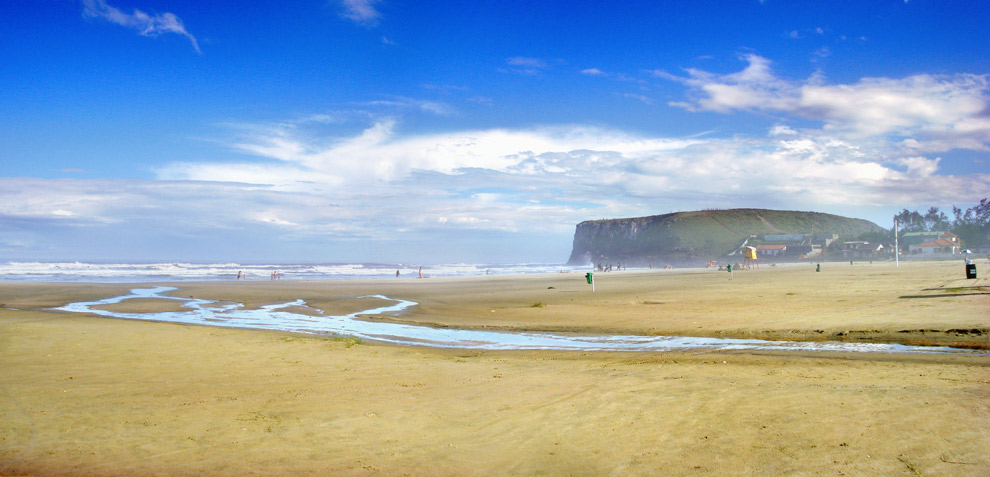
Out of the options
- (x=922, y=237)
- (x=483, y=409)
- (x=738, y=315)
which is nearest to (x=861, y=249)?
(x=922, y=237)

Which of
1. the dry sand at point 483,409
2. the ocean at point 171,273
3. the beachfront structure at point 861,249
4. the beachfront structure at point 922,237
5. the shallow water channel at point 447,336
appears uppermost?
the beachfront structure at point 922,237

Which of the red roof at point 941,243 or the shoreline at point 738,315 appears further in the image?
the red roof at point 941,243

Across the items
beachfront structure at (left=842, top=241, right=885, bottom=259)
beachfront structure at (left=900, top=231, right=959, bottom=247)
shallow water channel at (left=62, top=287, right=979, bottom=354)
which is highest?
beachfront structure at (left=900, top=231, right=959, bottom=247)

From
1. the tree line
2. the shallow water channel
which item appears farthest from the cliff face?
the shallow water channel

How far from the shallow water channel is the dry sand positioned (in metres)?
1.16

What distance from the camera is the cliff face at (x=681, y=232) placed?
16825cm

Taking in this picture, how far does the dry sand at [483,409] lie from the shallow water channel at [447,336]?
3.80 feet

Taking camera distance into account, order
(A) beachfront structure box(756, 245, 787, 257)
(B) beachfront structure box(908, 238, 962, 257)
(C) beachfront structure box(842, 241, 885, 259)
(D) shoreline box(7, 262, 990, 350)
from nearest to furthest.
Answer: (D) shoreline box(7, 262, 990, 350), (B) beachfront structure box(908, 238, 962, 257), (C) beachfront structure box(842, 241, 885, 259), (A) beachfront structure box(756, 245, 787, 257)

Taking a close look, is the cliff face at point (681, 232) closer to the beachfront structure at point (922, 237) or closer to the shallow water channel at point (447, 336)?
the beachfront structure at point (922, 237)

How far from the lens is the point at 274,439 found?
19.8ft

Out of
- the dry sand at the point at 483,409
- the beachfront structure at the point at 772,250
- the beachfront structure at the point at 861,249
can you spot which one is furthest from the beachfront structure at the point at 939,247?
the dry sand at the point at 483,409

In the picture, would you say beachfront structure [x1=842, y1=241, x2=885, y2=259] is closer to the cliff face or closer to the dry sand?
the cliff face

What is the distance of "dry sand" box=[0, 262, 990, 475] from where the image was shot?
17.4 ft

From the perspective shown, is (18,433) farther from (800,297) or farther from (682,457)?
(800,297)
